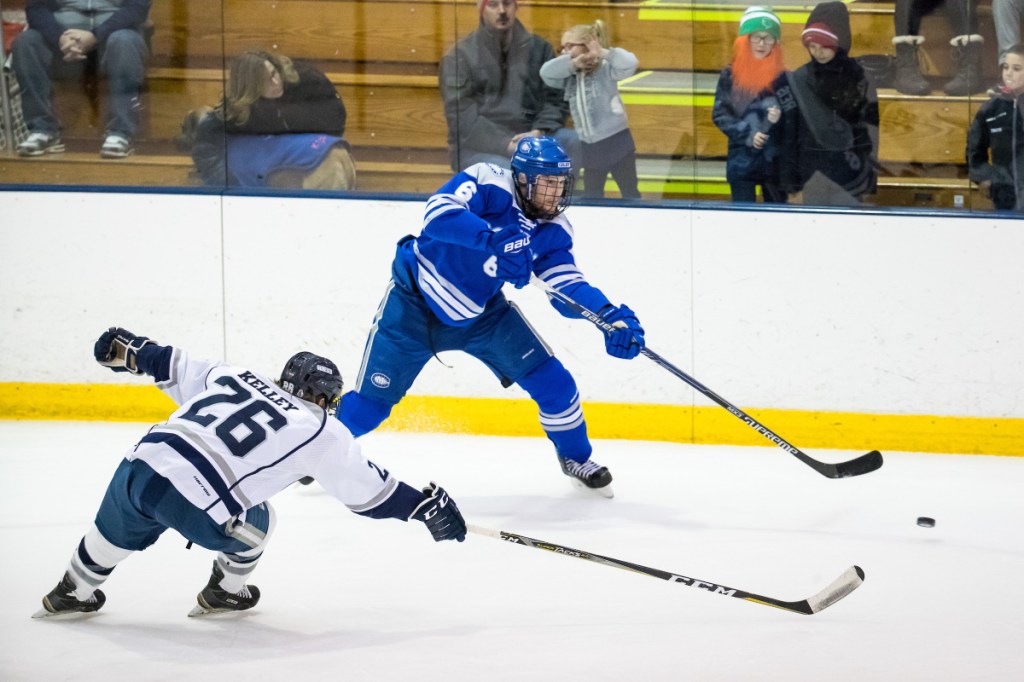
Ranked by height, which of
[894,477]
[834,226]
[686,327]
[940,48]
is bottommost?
[894,477]

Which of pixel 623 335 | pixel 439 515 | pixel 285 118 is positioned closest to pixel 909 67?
pixel 623 335

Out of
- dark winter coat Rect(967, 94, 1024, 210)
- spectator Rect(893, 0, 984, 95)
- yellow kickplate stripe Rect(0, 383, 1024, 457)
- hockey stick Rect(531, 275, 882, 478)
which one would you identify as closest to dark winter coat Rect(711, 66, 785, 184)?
spectator Rect(893, 0, 984, 95)

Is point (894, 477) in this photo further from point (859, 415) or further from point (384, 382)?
point (384, 382)

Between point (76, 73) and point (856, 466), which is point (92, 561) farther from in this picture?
point (76, 73)

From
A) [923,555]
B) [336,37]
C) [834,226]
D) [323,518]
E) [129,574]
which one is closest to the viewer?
[129,574]

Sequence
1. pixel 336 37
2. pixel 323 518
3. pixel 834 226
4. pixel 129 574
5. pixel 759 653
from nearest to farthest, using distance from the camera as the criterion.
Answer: pixel 759 653, pixel 129 574, pixel 323 518, pixel 834 226, pixel 336 37

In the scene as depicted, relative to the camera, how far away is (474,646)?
301 centimetres

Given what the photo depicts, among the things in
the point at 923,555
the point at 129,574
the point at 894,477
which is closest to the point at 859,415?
the point at 894,477

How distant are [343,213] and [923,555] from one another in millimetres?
2731

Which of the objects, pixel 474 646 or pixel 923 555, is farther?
pixel 923 555

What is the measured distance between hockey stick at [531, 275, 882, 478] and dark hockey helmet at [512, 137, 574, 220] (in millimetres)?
291

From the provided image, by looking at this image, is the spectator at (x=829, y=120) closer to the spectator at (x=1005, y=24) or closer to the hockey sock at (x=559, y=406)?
the spectator at (x=1005, y=24)

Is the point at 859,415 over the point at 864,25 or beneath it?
beneath

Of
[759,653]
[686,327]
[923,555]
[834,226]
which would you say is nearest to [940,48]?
[834,226]
